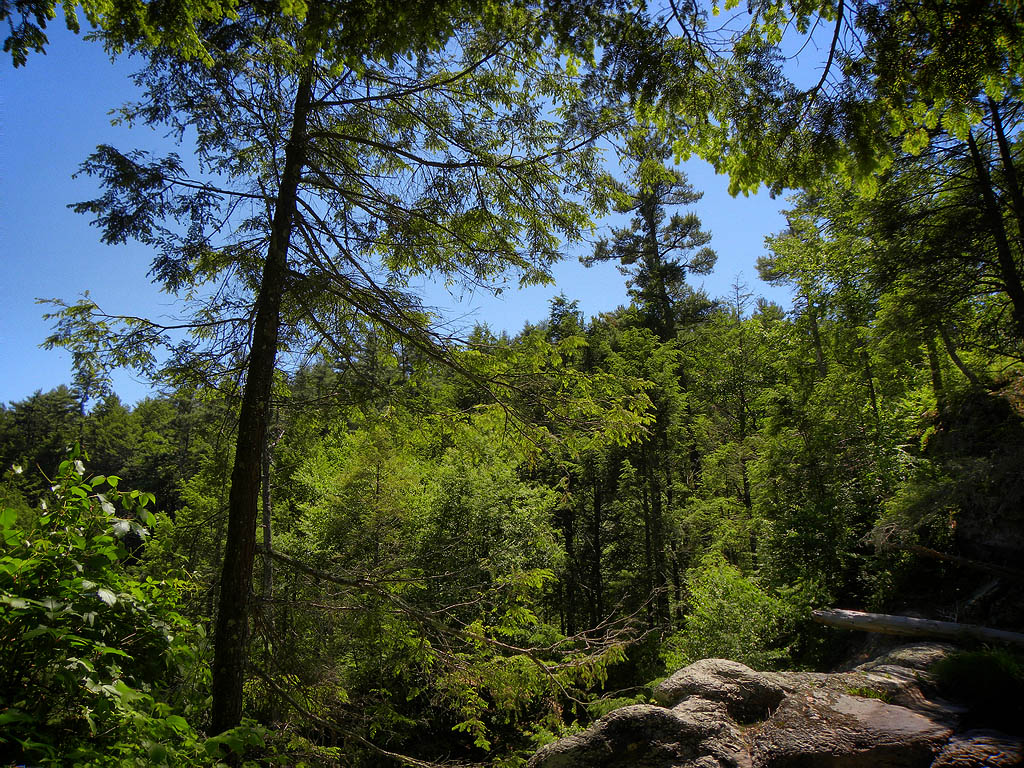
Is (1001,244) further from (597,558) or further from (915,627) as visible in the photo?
(597,558)

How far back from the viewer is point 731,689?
6.72 m

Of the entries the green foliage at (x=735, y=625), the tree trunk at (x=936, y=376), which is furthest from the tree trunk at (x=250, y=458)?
the tree trunk at (x=936, y=376)

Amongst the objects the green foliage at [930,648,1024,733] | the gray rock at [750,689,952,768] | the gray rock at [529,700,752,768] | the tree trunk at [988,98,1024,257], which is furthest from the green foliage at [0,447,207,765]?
the tree trunk at [988,98,1024,257]

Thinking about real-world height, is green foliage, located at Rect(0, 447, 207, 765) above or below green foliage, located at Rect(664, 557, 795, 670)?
above

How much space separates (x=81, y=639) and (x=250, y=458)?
265cm

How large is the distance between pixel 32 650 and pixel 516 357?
3.78 metres

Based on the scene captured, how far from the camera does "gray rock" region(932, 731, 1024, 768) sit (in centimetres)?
464

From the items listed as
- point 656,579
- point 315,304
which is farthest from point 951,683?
point 656,579

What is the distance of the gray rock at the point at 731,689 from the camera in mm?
6559

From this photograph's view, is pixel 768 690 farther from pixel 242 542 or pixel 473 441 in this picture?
pixel 242 542

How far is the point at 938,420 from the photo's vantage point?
10953 mm

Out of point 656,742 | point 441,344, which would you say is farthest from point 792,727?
point 441,344

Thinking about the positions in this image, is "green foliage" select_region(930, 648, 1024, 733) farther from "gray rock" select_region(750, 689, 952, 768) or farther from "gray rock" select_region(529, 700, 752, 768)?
"gray rock" select_region(529, 700, 752, 768)

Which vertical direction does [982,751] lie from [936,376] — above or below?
below
